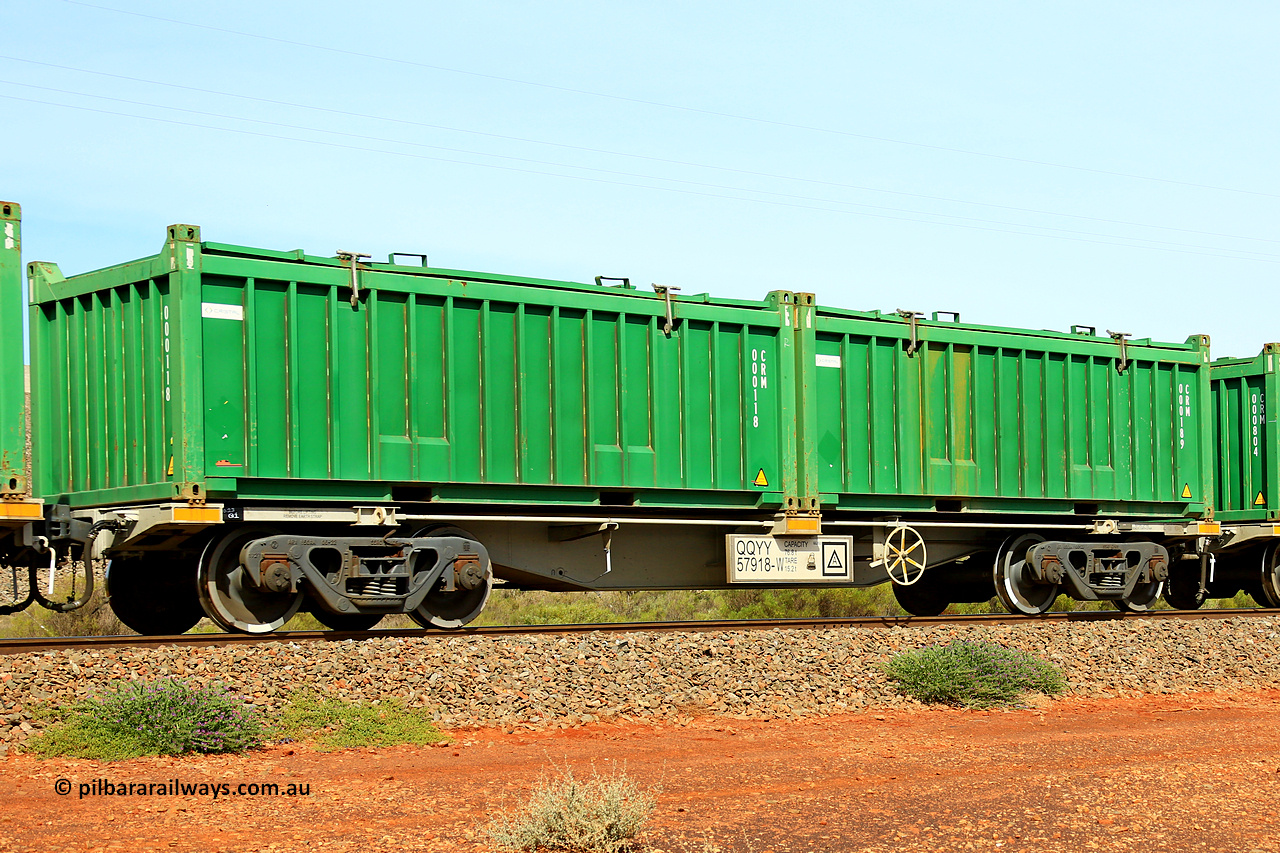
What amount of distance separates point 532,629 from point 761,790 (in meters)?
5.31

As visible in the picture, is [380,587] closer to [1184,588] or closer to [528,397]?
[528,397]

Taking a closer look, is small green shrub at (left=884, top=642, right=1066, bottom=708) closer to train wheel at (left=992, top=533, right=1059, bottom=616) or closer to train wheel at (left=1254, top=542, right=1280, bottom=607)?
train wheel at (left=992, top=533, right=1059, bottom=616)

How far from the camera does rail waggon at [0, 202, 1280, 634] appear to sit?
1130cm

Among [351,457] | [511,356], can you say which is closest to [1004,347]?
[511,356]

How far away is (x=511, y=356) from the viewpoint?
12.7 metres

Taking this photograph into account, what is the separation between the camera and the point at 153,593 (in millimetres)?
12938

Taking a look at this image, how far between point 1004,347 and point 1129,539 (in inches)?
131

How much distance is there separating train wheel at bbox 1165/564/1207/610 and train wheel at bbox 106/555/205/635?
13.4 m

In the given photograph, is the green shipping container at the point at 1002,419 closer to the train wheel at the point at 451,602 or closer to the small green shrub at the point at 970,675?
the small green shrub at the point at 970,675

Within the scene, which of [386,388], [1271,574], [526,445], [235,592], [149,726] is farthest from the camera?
[1271,574]

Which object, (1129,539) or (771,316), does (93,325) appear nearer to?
(771,316)

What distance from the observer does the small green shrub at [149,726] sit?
7918 millimetres

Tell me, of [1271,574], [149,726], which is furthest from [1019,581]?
[149,726]

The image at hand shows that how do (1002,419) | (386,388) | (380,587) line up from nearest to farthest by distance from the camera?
(380,587) → (386,388) → (1002,419)
